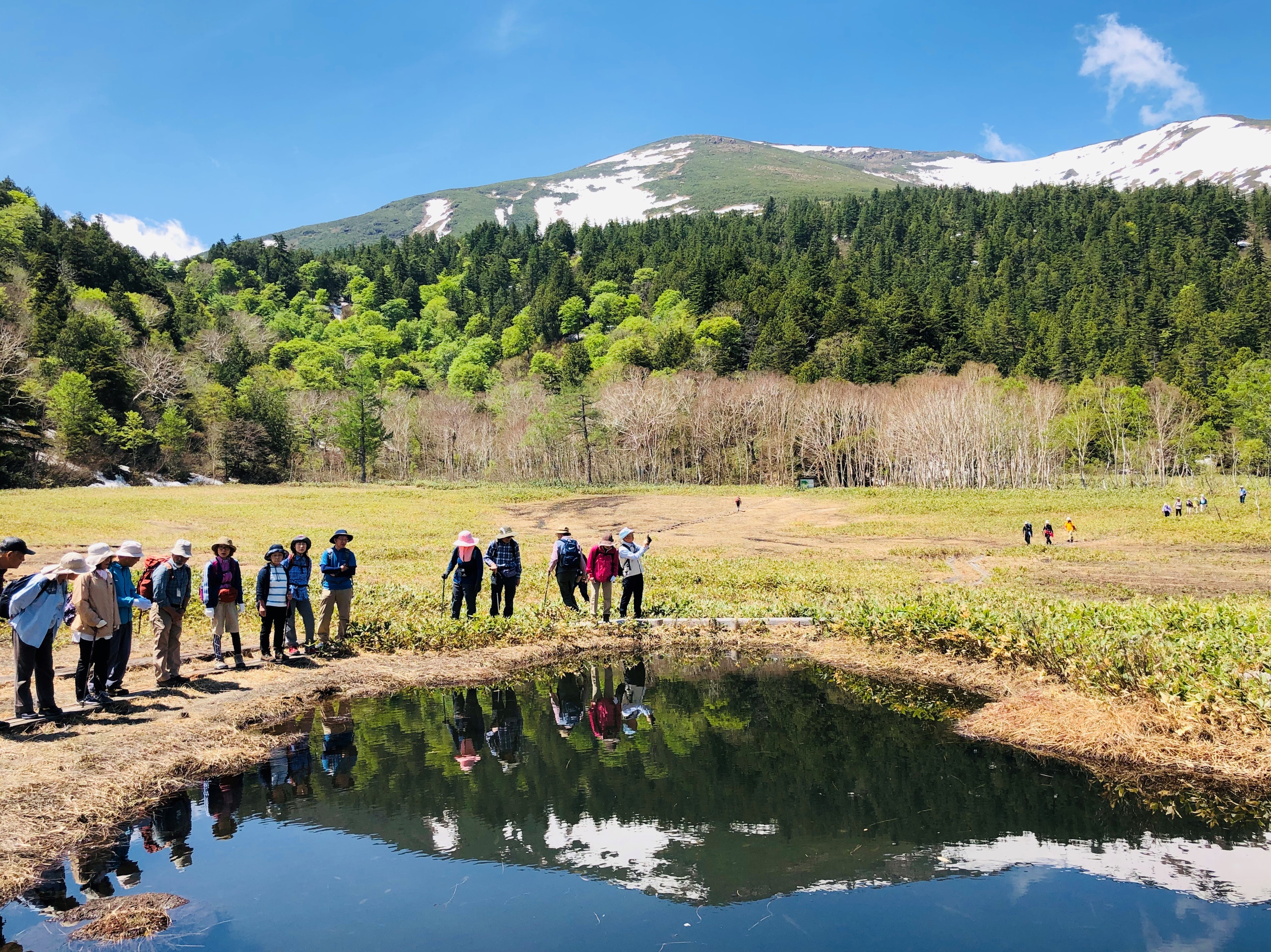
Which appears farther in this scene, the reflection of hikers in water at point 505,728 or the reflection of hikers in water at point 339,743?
the reflection of hikers in water at point 505,728

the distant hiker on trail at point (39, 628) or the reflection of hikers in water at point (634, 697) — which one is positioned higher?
the distant hiker on trail at point (39, 628)

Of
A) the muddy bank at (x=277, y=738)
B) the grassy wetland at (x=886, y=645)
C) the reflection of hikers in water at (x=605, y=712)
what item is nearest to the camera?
the muddy bank at (x=277, y=738)

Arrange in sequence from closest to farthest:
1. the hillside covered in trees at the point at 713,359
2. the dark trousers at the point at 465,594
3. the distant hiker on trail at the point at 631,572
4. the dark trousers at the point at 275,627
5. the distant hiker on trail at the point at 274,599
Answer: the distant hiker on trail at the point at 274,599
the dark trousers at the point at 275,627
the dark trousers at the point at 465,594
the distant hiker on trail at the point at 631,572
the hillside covered in trees at the point at 713,359

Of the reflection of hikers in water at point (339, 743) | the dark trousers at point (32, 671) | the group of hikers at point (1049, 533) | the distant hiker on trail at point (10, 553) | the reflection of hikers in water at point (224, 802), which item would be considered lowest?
the group of hikers at point (1049, 533)

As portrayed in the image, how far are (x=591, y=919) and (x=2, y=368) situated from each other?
75.5m

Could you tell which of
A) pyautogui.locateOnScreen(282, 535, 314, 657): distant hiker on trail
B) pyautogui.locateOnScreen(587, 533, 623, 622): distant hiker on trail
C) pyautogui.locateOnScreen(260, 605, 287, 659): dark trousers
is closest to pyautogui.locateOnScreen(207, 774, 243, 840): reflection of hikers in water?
pyautogui.locateOnScreen(260, 605, 287, 659): dark trousers

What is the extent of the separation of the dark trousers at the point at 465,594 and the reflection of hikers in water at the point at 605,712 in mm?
3192

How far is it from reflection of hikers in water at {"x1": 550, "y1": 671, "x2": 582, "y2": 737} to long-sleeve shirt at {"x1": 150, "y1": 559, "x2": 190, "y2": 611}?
17.5ft

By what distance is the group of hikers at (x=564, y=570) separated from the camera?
15539 mm

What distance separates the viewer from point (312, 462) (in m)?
95.6

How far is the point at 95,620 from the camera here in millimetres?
9891

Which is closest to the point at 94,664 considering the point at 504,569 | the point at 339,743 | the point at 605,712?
the point at 339,743

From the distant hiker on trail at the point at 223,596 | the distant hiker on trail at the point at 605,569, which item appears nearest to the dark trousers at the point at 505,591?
the distant hiker on trail at the point at 605,569

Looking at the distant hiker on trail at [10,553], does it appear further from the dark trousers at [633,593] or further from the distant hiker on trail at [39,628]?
the dark trousers at [633,593]
